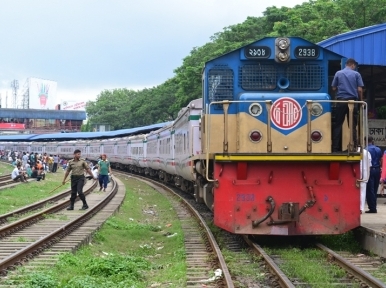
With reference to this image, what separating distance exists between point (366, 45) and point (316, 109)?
7575mm

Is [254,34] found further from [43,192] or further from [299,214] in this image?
[299,214]

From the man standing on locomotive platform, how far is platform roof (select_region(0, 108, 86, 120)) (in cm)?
10556

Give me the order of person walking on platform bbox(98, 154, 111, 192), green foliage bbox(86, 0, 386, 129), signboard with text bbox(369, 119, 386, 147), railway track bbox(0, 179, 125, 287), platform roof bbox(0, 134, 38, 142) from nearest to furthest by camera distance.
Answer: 1. railway track bbox(0, 179, 125, 287)
2. signboard with text bbox(369, 119, 386, 147)
3. person walking on platform bbox(98, 154, 111, 192)
4. green foliage bbox(86, 0, 386, 129)
5. platform roof bbox(0, 134, 38, 142)

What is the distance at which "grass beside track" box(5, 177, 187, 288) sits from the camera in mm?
7590

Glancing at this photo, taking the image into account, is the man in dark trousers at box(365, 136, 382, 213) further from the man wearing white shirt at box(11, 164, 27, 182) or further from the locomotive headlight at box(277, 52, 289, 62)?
the man wearing white shirt at box(11, 164, 27, 182)

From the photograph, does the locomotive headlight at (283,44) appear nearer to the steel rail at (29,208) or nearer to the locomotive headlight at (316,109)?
the locomotive headlight at (316,109)

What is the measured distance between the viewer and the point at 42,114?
111875 millimetres

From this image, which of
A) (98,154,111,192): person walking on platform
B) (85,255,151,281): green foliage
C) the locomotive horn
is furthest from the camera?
(98,154,111,192): person walking on platform

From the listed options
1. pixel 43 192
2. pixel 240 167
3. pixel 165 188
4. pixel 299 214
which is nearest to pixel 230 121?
pixel 240 167

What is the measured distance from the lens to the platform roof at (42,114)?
110312mm

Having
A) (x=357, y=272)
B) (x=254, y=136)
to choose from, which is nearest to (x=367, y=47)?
(x=254, y=136)

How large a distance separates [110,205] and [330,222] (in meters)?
11.3

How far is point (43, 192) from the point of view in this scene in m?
25.0

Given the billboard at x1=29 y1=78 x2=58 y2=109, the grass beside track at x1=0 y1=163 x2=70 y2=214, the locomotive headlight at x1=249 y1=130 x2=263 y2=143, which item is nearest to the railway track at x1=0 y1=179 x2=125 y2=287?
the grass beside track at x1=0 y1=163 x2=70 y2=214
